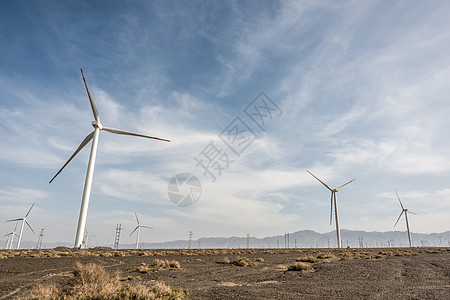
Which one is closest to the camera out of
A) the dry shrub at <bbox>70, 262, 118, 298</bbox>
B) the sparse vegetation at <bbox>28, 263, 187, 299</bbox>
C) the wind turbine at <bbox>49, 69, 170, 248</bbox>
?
the sparse vegetation at <bbox>28, 263, 187, 299</bbox>

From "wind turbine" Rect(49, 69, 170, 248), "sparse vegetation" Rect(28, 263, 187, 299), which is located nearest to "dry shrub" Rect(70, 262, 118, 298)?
"sparse vegetation" Rect(28, 263, 187, 299)

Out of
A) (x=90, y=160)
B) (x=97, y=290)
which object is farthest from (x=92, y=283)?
(x=90, y=160)

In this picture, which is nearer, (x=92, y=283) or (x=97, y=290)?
(x=97, y=290)

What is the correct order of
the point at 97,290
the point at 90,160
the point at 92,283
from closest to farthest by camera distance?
the point at 97,290 < the point at 92,283 < the point at 90,160

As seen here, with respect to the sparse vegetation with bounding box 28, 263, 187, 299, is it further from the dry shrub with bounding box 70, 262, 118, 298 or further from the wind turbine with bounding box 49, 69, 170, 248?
the wind turbine with bounding box 49, 69, 170, 248

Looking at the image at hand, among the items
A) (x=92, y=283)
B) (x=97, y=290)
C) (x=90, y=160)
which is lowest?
(x=97, y=290)

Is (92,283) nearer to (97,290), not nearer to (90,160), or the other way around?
(97,290)

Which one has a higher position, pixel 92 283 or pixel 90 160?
pixel 90 160

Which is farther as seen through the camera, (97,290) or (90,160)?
(90,160)

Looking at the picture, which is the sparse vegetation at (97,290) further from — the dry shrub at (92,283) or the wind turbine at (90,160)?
the wind turbine at (90,160)

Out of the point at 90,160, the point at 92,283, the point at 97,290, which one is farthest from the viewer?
the point at 90,160

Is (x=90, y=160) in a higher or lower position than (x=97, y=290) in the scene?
higher

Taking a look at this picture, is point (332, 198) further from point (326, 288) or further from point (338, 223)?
point (326, 288)

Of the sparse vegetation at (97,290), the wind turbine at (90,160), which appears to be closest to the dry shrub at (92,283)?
the sparse vegetation at (97,290)
